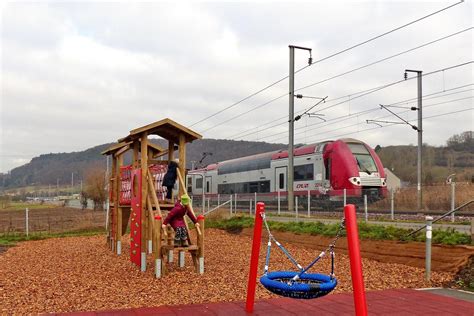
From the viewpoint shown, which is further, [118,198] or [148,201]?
[118,198]

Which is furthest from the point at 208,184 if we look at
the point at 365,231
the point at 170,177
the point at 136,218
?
the point at 136,218

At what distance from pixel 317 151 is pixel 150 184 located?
15.0 m

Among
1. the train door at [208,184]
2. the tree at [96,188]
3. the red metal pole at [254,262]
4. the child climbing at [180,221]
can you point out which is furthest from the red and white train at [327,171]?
the tree at [96,188]

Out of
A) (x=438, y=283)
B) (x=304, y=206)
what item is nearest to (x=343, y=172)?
(x=304, y=206)

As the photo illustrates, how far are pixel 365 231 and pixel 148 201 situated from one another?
5.19 metres

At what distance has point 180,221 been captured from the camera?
895 centimetres

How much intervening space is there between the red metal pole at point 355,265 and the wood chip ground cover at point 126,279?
98.7 inches

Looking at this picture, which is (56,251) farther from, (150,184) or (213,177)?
(213,177)

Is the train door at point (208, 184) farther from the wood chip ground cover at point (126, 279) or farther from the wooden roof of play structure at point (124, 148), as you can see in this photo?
the wood chip ground cover at point (126, 279)

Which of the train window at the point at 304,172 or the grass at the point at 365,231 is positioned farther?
the train window at the point at 304,172

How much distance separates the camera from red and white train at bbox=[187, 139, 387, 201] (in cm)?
2173

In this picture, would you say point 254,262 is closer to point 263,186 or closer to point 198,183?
point 263,186

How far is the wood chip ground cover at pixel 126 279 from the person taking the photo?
6238 mm

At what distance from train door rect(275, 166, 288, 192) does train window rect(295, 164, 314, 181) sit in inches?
37.9
